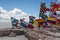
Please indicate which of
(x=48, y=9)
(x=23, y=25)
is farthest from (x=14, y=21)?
(x=48, y=9)

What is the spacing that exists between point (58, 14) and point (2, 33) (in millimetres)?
30145

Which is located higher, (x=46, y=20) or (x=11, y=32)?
(x=46, y=20)

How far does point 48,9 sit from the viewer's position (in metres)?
85.9

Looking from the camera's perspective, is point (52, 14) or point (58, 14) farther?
point (58, 14)

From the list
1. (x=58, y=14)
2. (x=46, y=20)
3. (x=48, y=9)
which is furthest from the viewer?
(x=58, y=14)

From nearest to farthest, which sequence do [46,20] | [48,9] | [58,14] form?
[46,20] → [48,9] → [58,14]

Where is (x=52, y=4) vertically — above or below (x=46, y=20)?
above

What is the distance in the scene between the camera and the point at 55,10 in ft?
270

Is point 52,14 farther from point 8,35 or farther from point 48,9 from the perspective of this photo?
point 8,35

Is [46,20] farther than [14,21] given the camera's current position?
No

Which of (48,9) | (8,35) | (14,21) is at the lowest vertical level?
(8,35)

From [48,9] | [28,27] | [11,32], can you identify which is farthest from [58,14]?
[11,32]

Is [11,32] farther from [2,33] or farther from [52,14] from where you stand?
[52,14]

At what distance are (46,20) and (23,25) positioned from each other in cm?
1445
